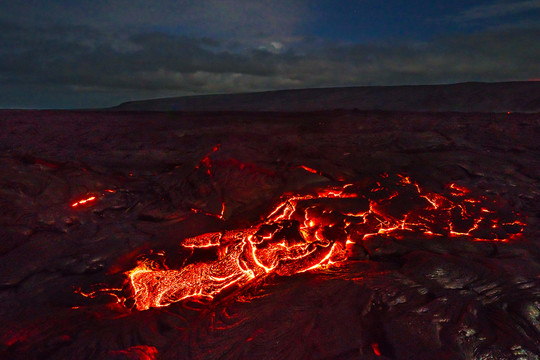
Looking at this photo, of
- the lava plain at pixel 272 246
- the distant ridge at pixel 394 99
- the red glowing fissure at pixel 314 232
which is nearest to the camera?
the lava plain at pixel 272 246

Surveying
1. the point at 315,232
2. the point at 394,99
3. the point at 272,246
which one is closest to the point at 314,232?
the point at 315,232

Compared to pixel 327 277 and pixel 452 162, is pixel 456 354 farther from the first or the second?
pixel 452 162

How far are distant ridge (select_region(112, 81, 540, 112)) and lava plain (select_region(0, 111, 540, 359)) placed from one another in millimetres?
2830

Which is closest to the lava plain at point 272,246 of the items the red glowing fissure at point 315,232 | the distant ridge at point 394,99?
the red glowing fissure at point 315,232

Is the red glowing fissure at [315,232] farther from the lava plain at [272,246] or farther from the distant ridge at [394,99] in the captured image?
the distant ridge at [394,99]

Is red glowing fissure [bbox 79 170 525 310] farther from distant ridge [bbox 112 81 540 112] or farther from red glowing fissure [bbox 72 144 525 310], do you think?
distant ridge [bbox 112 81 540 112]

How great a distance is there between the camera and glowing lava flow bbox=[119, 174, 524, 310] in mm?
2734

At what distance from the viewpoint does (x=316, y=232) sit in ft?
11.1

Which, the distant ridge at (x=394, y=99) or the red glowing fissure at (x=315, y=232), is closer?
the red glowing fissure at (x=315, y=232)

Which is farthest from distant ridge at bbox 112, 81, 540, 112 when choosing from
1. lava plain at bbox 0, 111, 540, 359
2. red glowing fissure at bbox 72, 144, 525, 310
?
red glowing fissure at bbox 72, 144, 525, 310

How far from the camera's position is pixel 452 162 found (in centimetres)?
491

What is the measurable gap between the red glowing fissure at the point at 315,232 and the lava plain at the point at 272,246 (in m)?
0.02

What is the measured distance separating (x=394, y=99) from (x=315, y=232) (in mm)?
8413

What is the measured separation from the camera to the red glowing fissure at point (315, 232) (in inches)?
107
